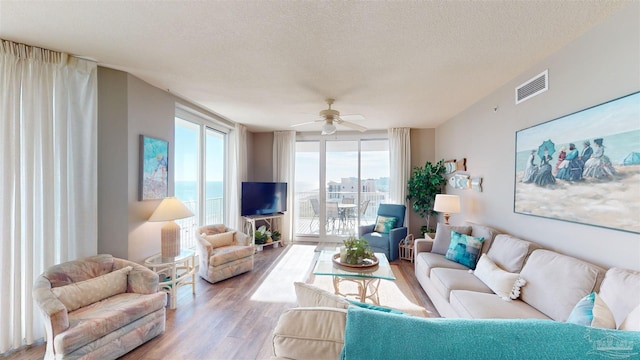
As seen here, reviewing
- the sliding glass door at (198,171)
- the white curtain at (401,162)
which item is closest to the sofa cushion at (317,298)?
the sliding glass door at (198,171)

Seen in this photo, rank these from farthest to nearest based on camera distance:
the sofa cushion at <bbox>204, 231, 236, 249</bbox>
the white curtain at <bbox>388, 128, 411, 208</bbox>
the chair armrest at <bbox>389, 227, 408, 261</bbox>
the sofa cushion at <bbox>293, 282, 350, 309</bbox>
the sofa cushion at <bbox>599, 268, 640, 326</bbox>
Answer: the white curtain at <bbox>388, 128, 411, 208</bbox>
the chair armrest at <bbox>389, 227, 408, 261</bbox>
the sofa cushion at <bbox>204, 231, 236, 249</bbox>
the sofa cushion at <bbox>599, 268, 640, 326</bbox>
the sofa cushion at <bbox>293, 282, 350, 309</bbox>

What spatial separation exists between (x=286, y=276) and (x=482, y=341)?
3136 millimetres

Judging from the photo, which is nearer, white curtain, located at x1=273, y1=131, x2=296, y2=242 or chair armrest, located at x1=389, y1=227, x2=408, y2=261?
chair armrest, located at x1=389, y1=227, x2=408, y2=261

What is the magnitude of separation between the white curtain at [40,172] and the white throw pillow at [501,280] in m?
3.86

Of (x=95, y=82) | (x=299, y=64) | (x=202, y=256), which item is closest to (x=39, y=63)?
(x=95, y=82)

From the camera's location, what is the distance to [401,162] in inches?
203

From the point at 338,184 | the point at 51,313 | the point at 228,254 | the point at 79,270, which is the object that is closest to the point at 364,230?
the point at 338,184

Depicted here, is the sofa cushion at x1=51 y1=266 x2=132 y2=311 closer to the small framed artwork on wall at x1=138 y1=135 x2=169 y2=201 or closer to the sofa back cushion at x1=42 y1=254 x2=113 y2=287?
the sofa back cushion at x1=42 y1=254 x2=113 y2=287

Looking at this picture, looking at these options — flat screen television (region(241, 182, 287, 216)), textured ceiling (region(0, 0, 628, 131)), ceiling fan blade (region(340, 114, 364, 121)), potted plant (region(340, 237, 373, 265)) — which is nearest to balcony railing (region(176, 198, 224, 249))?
flat screen television (region(241, 182, 287, 216))

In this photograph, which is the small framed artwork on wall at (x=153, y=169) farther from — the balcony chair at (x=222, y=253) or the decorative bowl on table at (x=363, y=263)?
the decorative bowl on table at (x=363, y=263)

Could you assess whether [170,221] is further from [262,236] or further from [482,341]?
[482,341]

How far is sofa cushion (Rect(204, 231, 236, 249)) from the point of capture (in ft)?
11.9

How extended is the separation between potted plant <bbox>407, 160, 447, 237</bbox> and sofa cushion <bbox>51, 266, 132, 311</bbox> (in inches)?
180

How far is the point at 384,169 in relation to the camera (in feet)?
17.8
